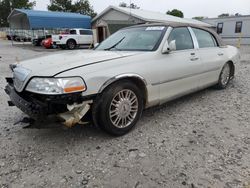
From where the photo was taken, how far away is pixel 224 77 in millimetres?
4996

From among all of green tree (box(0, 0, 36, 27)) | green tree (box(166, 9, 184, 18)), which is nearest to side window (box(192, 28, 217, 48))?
green tree (box(166, 9, 184, 18))

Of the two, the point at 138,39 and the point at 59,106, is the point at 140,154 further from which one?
the point at 138,39

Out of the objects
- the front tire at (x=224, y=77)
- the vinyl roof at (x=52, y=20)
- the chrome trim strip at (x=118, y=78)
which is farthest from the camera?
the vinyl roof at (x=52, y=20)

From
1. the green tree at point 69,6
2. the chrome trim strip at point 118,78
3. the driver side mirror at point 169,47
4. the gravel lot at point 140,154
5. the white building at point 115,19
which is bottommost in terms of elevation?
the gravel lot at point 140,154

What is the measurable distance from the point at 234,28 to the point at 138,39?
95.7ft

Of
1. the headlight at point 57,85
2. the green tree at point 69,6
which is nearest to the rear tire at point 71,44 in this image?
the headlight at point 57,85

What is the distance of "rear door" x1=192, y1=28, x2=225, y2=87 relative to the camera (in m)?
4.08

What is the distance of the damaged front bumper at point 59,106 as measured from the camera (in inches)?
91.4

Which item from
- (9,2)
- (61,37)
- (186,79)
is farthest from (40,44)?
(9,2)

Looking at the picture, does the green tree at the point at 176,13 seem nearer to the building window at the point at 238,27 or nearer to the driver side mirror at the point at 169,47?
the building window at the point at 238,27

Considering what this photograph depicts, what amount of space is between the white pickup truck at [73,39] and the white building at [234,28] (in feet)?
60.7

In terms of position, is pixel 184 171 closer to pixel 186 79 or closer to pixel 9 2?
pixel 186 79

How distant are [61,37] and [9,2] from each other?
4216 centimetres

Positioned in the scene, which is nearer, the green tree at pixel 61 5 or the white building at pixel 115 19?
the white building at pixel 115 19
